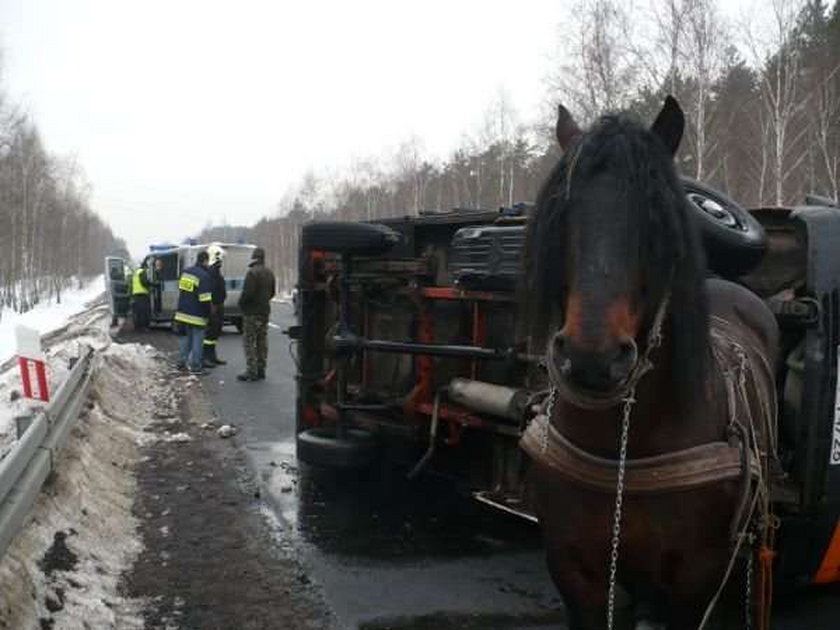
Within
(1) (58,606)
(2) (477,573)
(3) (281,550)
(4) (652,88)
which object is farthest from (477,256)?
(4) (652,88)

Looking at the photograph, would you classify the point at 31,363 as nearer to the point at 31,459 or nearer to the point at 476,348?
the point at 31,459

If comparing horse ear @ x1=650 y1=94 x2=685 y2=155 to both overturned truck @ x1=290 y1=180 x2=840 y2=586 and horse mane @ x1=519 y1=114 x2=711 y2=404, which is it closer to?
horse mane @ x1=519 y1=114 x2=711 y2=404

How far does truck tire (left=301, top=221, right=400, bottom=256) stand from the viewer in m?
5.81

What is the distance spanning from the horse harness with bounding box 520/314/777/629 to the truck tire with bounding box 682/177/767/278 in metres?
0.72

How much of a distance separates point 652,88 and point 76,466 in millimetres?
27562

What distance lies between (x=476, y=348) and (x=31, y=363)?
3.80 meters

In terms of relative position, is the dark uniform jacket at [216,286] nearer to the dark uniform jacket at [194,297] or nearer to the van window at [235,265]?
the dark uniform jacket at [194,297]

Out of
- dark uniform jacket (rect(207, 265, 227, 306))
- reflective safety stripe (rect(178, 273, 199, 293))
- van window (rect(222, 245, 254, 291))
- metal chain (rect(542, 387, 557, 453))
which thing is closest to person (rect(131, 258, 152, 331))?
van window (rect(222, 245, 254, 291))

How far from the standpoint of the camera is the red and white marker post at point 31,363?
6602 millimetres

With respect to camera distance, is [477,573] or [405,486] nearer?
[477,573]

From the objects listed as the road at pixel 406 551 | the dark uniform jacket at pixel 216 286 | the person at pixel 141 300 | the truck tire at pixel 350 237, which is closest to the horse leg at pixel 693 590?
the road at pixel 406 551

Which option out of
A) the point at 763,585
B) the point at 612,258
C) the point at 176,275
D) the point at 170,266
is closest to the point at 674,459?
the point at 612,258

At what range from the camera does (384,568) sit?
500 cm

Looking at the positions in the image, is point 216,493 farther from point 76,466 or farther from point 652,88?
point 652,88
